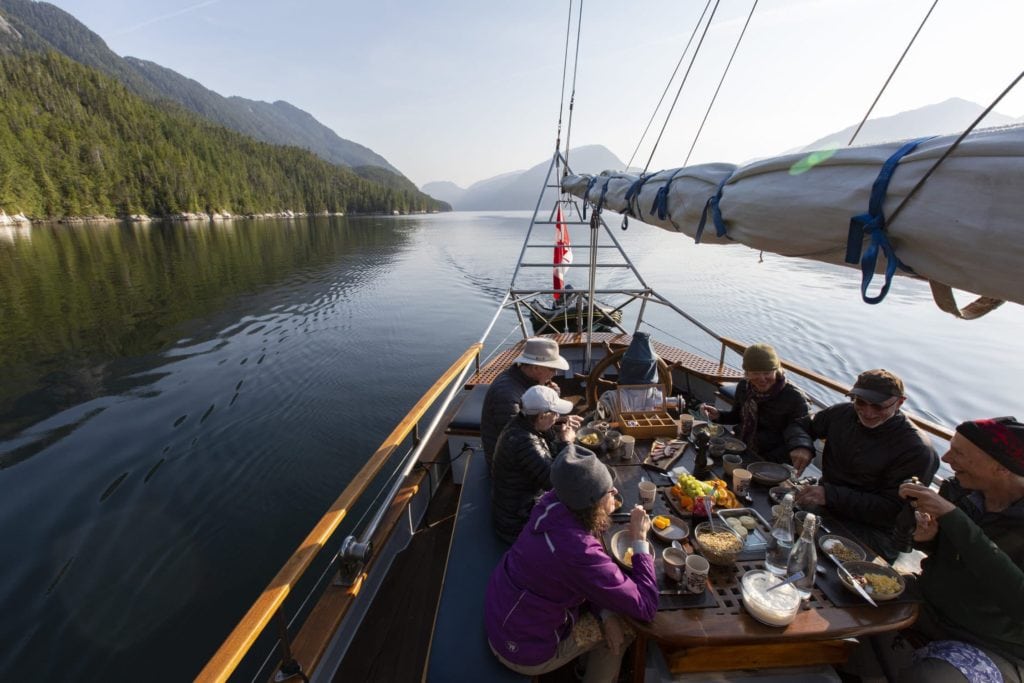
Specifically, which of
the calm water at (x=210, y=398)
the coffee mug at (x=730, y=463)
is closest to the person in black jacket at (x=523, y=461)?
the coffee mug at (x=730, y=463)

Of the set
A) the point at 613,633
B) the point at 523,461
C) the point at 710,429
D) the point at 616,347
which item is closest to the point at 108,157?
the point at 616,347

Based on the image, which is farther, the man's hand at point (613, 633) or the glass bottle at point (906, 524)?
the glass bottle at point (906, 524)

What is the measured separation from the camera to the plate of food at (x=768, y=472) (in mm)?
3045

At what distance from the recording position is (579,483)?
207 centimetres

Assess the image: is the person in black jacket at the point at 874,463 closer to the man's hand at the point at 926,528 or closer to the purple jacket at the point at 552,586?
the man's hand at the point at 926,528

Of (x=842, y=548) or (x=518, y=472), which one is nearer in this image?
(x=842, y=548)

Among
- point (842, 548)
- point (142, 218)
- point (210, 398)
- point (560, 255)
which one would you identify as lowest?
point (210, 398)

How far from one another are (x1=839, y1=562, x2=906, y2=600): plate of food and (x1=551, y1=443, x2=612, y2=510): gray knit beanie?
132cm

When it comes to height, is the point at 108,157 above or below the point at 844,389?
above

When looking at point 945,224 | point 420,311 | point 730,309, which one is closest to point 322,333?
point 420,311

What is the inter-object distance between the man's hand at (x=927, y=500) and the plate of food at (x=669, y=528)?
1.06m

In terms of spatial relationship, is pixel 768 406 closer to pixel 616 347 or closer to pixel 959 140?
pixel 959 140

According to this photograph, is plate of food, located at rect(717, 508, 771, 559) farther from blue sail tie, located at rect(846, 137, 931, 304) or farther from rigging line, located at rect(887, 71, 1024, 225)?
rigging line, located at rect(887, 71, 1024, 225)

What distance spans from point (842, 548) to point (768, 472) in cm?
Result: 77
